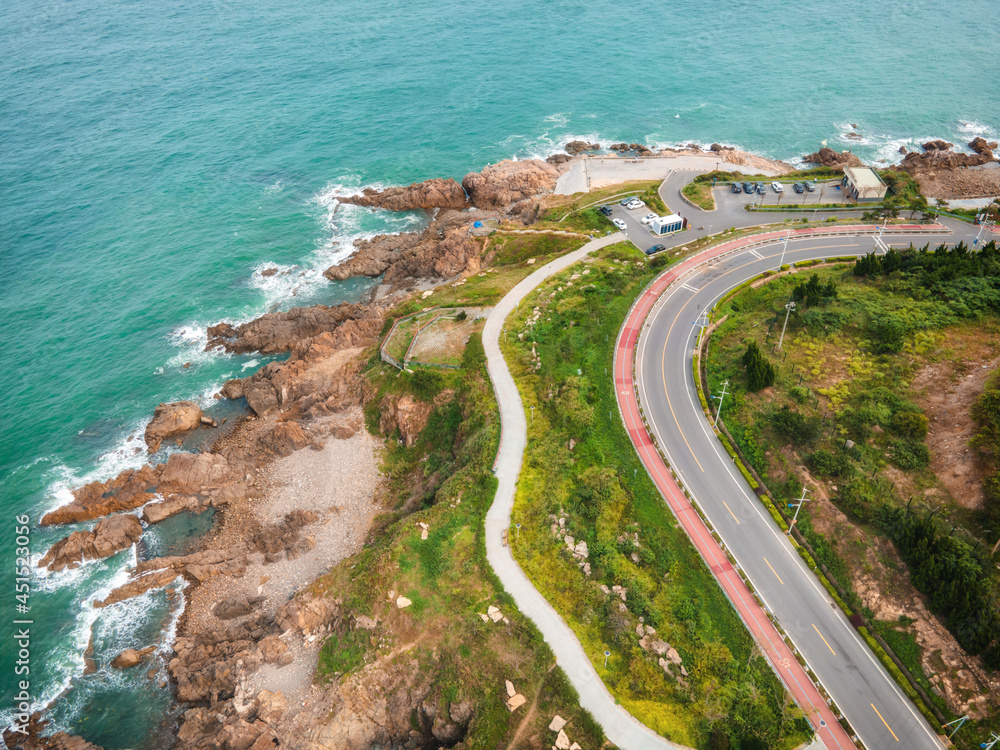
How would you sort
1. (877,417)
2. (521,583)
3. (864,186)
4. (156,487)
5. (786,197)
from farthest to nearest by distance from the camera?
1. (786,197)
2. (864,186)
3. (156,487)
4. (877,417)
5. (521,583)

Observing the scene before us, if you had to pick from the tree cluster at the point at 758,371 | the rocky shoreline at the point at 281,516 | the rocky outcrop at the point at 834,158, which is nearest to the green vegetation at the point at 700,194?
the rocky shoreline at the point at 281,516

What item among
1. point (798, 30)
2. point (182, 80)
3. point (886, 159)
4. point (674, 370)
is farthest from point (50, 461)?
point (798, 30)

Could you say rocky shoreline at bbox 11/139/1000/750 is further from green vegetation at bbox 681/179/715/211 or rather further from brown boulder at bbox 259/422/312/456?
green vegetation at bbox 681/179/715/211

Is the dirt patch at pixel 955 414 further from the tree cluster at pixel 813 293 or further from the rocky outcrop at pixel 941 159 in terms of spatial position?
the rocky outcrop at pixel 941 159

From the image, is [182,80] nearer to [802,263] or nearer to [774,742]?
[802,263]

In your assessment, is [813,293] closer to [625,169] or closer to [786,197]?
[786,197]

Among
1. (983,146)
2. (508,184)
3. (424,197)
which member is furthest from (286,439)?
(983,146)
